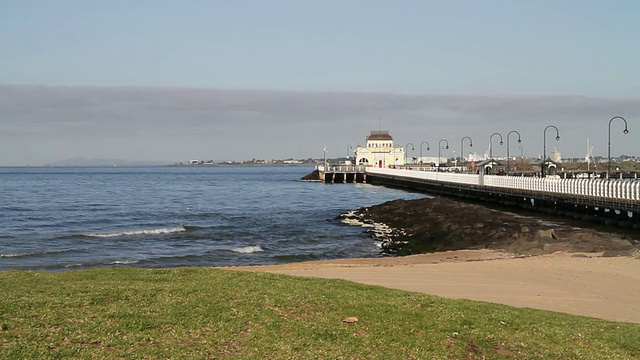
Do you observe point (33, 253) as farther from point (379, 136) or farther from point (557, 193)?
point (379, 136)

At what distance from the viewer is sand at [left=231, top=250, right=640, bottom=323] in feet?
46.6

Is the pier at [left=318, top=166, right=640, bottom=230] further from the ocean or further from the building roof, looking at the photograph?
the building roof

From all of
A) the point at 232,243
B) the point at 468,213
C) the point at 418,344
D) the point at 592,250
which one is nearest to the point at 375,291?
the point at 418,344

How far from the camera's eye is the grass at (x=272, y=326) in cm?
822

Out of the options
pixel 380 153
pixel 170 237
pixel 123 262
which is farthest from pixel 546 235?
pixel 380 153

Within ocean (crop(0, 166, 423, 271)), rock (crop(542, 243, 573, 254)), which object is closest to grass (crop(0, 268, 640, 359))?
rock (crop(542, 243, 573, 254))

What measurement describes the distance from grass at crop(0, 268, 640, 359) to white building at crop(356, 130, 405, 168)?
457 ft

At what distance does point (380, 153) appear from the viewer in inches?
5965

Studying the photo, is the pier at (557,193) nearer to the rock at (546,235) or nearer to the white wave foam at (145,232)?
the rock at (546,235)

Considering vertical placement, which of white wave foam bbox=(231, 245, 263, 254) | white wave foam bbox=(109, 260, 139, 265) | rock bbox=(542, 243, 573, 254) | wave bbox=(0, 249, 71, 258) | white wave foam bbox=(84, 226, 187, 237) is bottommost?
white wave foam bbox=(231, 245, 263, 254)

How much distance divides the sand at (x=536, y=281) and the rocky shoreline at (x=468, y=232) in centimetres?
244

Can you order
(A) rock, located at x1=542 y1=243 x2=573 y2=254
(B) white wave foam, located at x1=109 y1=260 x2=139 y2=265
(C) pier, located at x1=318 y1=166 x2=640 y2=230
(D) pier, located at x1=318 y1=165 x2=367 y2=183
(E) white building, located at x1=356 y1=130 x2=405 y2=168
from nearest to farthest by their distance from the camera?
(A) rock, located at x1=542 y1=243 x2=573 y2=254 → (B) white wave foam, located at x1=109 y1=260 x2=139 y2=265 → (C) pier, located at x1=318 y1=166 x2=640 y2=230 → (D) pier, located at x1=318 y1=165 x2=367 y2=183 → (E) white building, located at x1=356 y1=130 x2=405 y2=168

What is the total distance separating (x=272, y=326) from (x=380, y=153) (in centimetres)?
14320

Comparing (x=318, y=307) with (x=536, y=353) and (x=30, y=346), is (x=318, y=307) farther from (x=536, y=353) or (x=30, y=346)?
(x=30, y=346)
